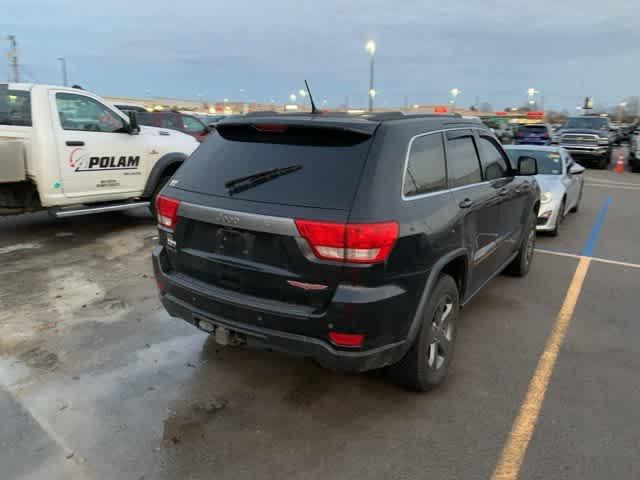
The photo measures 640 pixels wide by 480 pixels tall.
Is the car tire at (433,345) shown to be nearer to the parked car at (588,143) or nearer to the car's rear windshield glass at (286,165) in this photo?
the car's rear windshield glass at (286,165)

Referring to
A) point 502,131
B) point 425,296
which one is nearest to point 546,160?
point 425,296

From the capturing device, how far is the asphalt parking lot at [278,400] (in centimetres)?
279

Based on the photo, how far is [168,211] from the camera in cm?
337

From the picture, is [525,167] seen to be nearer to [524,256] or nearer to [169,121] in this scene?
[524,256]

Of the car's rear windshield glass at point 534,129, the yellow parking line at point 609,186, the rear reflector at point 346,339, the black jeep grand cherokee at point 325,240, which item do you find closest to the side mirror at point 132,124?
the black jeep grand cherokee at point 325,240

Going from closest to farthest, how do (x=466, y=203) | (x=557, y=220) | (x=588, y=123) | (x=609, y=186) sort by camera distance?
1. (x=466, y=203)
2. (x=557, y=220)
3. (x=609, y=186)
4. (x=588, y=123)

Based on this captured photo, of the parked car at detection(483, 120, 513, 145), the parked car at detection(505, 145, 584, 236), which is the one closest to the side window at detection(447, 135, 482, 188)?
the parked car at detection(505, 145, 584, 236)

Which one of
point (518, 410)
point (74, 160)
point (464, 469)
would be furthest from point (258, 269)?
point (74, 160)

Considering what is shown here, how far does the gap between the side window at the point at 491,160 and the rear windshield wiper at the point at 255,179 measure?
6.89ft

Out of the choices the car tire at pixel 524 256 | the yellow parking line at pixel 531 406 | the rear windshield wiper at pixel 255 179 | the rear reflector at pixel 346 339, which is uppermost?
the rear windshield wiper at pixel 255 179

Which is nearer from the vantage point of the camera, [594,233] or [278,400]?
[278,400]

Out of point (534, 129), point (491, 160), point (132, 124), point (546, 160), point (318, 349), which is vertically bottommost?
point (318, 349)

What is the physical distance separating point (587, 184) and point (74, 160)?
14899 millimetres

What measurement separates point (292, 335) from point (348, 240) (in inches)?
26.1
